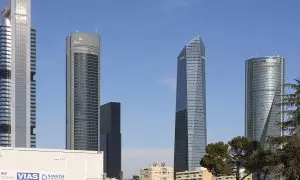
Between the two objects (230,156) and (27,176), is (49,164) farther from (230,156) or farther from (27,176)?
(230,156)

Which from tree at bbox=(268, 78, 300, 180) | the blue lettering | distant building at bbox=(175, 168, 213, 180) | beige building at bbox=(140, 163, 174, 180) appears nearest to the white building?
the blue lettering

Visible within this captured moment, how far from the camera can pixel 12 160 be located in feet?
108

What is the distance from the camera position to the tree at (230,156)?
148ft

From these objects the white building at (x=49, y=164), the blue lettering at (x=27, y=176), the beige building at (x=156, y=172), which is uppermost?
the white building at (x=49, y=164)

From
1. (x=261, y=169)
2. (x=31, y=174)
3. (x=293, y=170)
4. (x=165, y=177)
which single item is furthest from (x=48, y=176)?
(x=165, y=177)

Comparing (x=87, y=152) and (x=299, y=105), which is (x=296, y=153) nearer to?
(x=299, y=105)

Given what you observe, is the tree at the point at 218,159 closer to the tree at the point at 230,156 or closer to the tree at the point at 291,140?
the tree at the point at 230,156

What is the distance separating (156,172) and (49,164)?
121 m

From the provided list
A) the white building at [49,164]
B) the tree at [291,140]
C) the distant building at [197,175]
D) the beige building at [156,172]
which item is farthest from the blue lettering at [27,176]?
the beige building at [156,172]

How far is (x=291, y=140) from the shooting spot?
1140 inches

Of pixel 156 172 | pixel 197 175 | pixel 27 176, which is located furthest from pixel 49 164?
pixel 156 172

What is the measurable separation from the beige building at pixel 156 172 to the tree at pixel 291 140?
358 feet

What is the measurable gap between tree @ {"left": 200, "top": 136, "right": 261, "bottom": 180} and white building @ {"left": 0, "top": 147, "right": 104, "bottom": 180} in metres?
12.5

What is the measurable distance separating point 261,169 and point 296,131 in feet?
50.5
